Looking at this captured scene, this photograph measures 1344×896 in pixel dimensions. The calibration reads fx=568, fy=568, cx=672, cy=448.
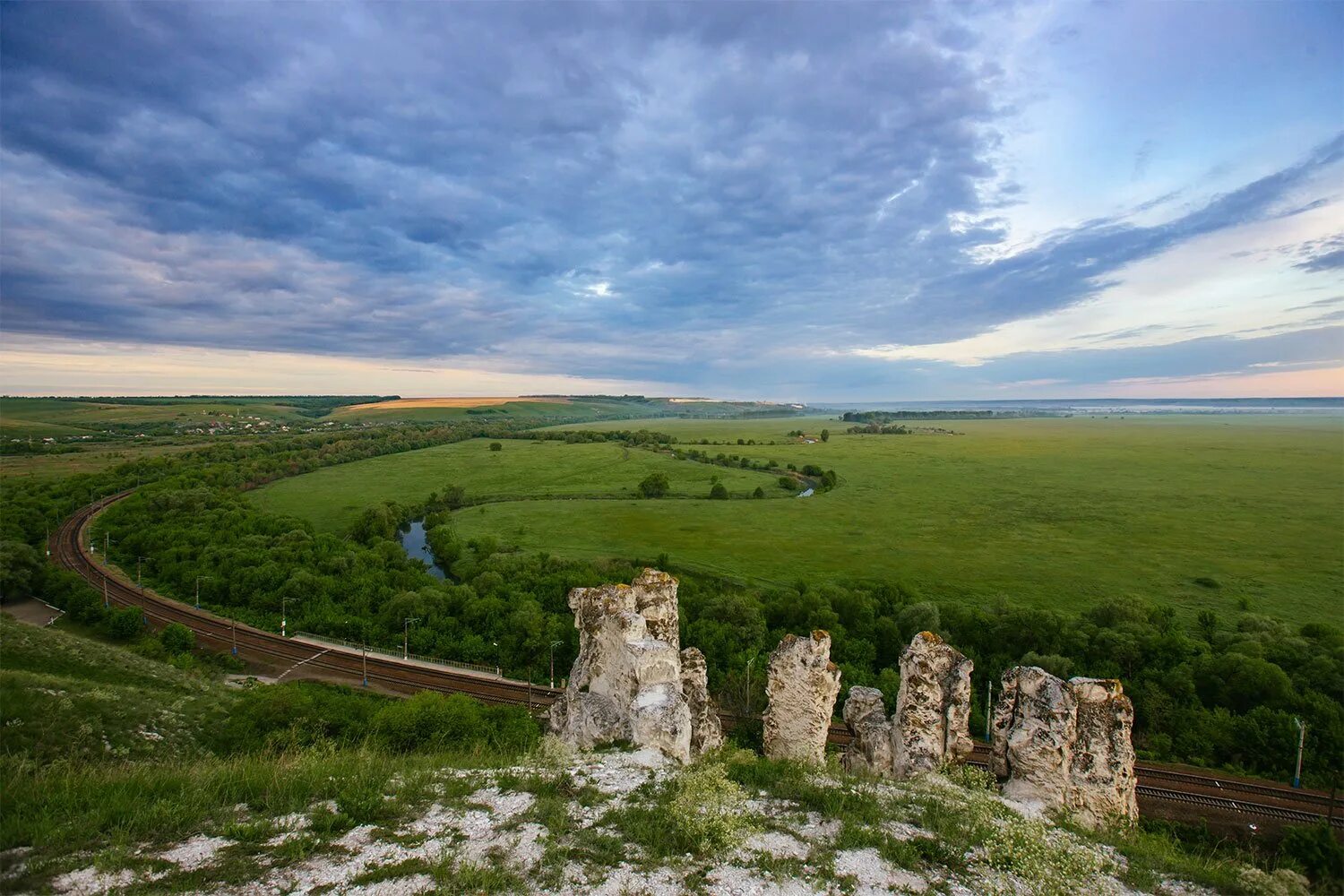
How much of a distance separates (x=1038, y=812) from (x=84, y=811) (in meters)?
19.4

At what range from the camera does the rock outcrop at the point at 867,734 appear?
19109 millimetres

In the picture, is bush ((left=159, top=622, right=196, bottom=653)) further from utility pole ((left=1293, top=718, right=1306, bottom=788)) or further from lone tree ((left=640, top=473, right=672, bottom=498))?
lone tree ((left=640, top=473, right=672, bottom=498))

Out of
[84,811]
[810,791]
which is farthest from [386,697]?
[810,791]

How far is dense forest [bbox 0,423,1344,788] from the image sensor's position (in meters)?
32.6

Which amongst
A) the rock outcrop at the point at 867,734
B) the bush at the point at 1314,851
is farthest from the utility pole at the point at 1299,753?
the rock outcrop at the point at 867,734

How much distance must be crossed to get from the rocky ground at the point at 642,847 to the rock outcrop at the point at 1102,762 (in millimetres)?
5145

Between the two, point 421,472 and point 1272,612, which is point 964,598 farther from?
point 421,472

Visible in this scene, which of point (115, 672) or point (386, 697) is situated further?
point (386, 697)

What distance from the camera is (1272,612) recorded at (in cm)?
4900

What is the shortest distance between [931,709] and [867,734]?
250 cm

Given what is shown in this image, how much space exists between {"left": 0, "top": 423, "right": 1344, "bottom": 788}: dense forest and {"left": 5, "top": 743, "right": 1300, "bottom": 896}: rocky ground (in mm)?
24347

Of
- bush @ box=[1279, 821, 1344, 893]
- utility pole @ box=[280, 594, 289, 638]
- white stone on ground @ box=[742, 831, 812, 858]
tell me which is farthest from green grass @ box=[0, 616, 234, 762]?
bush @ box=[1279, 821, 1344, 893]

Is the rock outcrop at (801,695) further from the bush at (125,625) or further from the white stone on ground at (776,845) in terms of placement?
the bush at (125,625)

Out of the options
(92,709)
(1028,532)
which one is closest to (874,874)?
(92,709)
